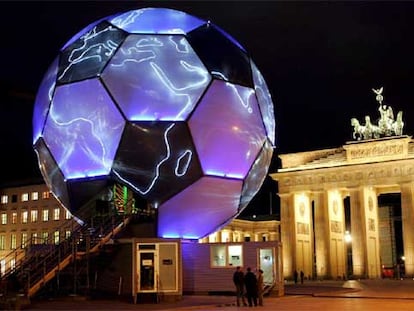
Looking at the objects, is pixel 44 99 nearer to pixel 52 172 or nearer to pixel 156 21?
pixel 52 172

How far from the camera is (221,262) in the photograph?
24.8m

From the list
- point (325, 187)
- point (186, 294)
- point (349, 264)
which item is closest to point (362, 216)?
point (325, 187)

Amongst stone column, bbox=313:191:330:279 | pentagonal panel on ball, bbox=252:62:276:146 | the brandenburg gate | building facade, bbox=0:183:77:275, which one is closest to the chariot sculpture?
the brandenburg gate

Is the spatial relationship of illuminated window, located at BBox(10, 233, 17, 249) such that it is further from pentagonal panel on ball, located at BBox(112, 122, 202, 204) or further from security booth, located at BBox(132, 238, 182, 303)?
pentagonal panel on ball, located at BBox(112, 122, 202, 204)

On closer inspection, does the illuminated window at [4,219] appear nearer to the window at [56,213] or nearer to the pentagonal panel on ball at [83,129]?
the window at [56,213]

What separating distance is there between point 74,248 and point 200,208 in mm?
4357

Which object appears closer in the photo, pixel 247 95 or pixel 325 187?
pixel 247 95

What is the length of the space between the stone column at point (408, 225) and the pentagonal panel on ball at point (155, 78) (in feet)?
138

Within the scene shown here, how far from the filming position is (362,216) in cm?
6038

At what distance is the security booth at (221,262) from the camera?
24.6 metres

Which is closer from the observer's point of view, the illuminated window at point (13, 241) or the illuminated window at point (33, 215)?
the illuminated window at point (33, 215)

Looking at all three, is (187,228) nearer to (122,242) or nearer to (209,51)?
(122,242)

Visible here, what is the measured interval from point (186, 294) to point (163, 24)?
10.3 metres

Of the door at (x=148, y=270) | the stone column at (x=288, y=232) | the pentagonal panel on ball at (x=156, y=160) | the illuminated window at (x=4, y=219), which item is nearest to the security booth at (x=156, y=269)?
the door at (x=148, y=270)
